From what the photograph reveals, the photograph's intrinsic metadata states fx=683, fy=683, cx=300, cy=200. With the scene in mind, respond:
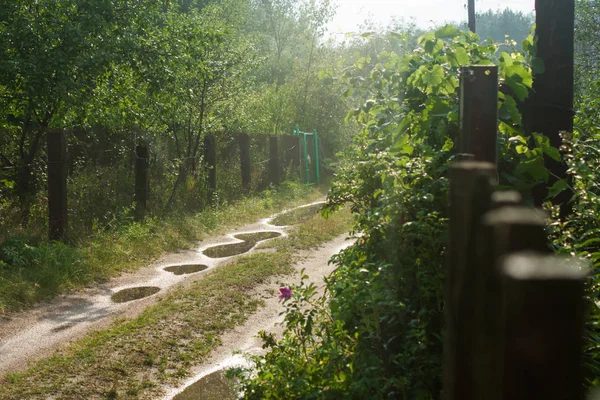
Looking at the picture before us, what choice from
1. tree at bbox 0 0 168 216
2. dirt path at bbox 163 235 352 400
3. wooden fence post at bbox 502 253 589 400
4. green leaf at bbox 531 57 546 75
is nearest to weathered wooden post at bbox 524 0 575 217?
green leaf at bbox 531 57 546 75

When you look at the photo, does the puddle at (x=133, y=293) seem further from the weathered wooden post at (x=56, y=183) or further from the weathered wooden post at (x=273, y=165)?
the weathered wooden post at (x=273, y=165)

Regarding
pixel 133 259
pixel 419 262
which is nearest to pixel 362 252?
pixel 419 262

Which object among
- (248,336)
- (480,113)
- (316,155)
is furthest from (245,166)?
(480,113)

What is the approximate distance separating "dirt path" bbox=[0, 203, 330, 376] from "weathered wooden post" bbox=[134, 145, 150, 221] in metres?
2.33

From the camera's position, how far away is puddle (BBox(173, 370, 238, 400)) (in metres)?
5.16

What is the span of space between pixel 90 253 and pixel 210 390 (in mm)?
4700

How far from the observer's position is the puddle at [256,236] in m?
12.0

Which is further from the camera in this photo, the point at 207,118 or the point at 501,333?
the point at 207,118

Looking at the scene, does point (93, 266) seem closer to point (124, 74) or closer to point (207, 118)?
point (124, 74)

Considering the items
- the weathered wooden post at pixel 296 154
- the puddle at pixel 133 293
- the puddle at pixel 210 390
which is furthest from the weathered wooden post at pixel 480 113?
the weathered wooden post at pixel 296 154

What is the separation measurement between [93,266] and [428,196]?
657 centimetres

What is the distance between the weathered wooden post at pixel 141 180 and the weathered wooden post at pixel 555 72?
892 cm

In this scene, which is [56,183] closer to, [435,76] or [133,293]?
[133,293]

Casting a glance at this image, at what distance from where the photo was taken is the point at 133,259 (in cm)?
985
